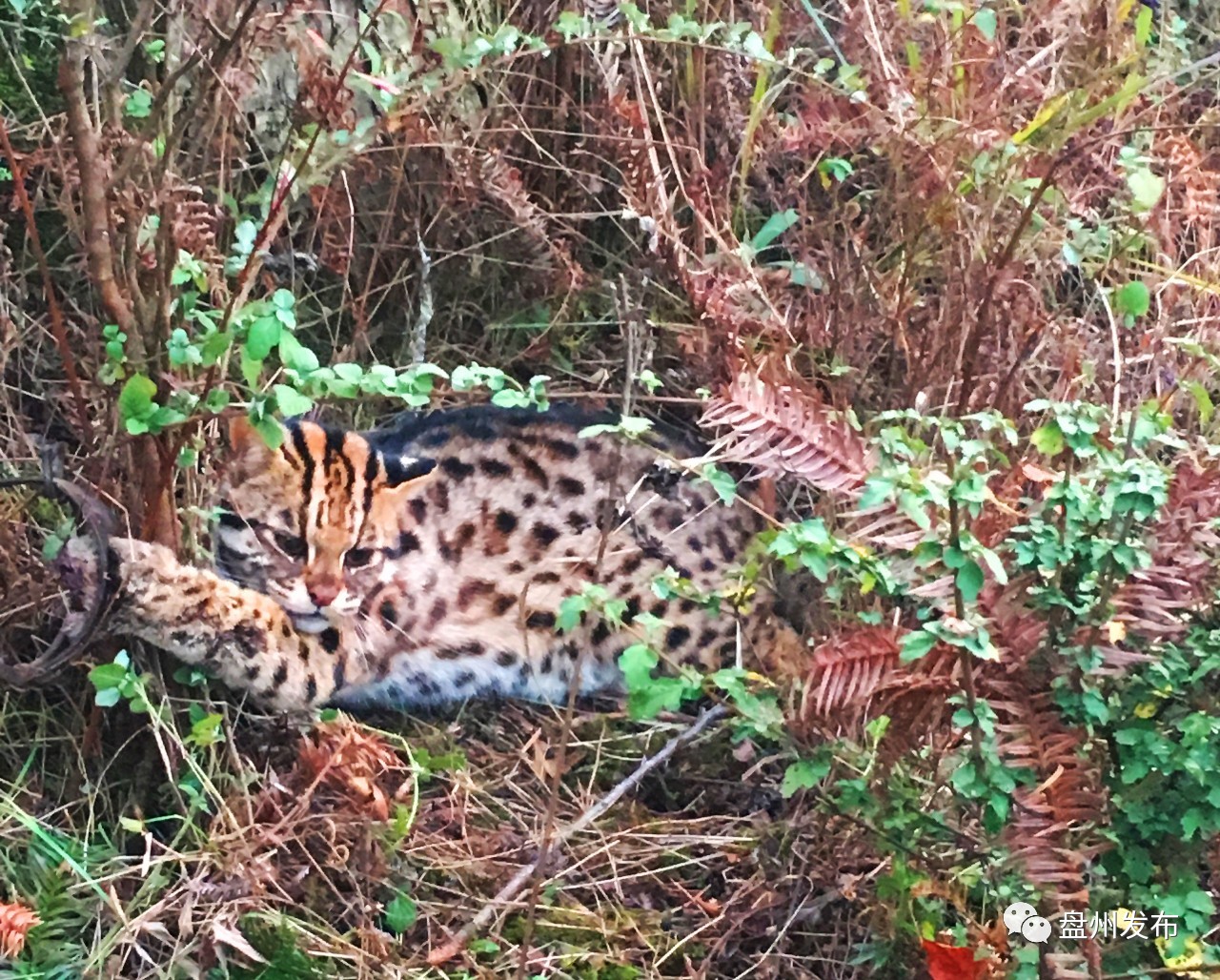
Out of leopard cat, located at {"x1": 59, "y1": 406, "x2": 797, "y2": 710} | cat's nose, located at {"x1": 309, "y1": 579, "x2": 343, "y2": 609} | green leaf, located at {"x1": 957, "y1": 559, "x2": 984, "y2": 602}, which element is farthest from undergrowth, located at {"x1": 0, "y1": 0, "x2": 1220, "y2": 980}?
cat's nose, located at {"x1": 309, "y1": 579, "x2": 343, "y2": 609}

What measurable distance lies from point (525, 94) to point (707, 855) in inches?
74.3

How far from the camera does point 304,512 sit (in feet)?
9.21

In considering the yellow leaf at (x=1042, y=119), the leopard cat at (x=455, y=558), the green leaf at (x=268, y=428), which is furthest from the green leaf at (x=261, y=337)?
the yellow leaf at (x=1042, y=119)

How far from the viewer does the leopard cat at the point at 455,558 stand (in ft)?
9.13

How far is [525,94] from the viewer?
336 centimetres

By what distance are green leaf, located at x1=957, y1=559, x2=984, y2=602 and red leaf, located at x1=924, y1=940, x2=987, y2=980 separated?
0.61 meters

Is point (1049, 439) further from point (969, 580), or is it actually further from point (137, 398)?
point (137, 398)

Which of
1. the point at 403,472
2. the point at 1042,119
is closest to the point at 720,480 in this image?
the point at 403,472

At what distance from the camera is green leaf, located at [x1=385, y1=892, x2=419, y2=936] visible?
2307 millimetres

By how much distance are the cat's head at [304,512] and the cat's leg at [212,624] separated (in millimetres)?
82

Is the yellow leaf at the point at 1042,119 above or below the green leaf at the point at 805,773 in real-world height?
above

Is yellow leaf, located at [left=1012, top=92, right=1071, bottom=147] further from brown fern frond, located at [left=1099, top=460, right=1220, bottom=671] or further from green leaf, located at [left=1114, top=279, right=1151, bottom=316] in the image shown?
brown fern frond, located at [left=1099, top=460, right=1220, bottom=671]

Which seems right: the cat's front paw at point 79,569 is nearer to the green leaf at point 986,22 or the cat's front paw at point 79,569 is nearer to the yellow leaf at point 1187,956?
the yellow leaf at point 1187,956

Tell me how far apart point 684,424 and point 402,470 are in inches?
31.5
